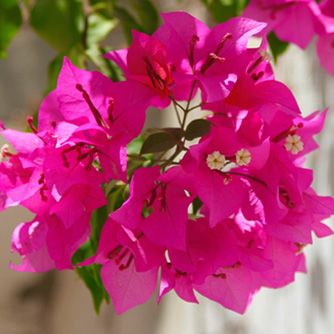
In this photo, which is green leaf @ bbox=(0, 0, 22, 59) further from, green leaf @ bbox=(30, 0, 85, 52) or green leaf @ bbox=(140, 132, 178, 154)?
green leaf @ bbox=(140, 132, 178, 154)

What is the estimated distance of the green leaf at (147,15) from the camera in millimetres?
796

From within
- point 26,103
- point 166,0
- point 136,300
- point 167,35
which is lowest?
point 26,103

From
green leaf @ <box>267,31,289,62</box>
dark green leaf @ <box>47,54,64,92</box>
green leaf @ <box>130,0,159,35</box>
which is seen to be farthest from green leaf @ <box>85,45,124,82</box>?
green leaf @ <box>267,31,289,62</box>

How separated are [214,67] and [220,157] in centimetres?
8

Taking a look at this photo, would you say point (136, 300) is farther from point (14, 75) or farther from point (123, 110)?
point (14, 75)

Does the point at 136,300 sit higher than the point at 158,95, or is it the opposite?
the point at 158,95

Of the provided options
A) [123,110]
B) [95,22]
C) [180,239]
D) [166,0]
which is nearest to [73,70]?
[123,110]

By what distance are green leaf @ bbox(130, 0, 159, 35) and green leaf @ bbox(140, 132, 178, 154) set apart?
406mm

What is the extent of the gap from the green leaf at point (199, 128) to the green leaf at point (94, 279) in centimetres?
19

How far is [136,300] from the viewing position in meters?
0.46

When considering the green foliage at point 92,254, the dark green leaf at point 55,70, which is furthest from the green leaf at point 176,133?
the dark green leaf at point 55,70

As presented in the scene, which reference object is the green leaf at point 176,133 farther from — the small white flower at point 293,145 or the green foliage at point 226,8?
the green foliage at point 226,8

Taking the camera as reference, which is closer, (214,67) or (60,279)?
(214,67)

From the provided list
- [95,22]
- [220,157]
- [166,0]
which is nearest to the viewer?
[220,157]
